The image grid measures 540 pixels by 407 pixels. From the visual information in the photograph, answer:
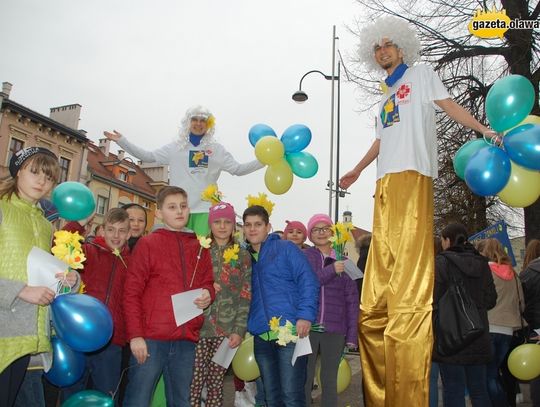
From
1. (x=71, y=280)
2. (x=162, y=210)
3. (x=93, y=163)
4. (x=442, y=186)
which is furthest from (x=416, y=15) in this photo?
(x=93, y=163)

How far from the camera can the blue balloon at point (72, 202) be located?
3922 mm

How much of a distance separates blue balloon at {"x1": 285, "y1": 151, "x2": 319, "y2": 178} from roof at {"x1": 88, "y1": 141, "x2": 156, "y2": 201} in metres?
27.6

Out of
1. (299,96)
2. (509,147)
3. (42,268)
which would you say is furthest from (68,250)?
(299,96)

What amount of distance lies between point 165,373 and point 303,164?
2.67m

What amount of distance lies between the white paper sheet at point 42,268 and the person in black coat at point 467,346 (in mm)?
2767

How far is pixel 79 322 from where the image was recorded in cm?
261

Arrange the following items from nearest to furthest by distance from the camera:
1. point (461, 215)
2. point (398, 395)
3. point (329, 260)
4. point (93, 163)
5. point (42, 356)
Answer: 1. point (42, 356)
2. point (398, 395)
3. point (329, 260)
4. point (461, 215)
5. point (93, 163)

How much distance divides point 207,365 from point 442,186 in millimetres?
12211

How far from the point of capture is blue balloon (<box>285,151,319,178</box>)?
16.5ft

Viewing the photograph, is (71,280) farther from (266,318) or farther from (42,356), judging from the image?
(266,318)

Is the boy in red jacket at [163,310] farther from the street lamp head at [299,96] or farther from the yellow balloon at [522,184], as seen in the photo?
the street lamp head at [299,96]

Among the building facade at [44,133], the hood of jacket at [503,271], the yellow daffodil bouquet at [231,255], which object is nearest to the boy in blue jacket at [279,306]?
the yellow daffodil bouquet at [231,255]

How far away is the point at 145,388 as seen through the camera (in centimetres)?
295

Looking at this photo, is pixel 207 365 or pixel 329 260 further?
pixel 329 260
